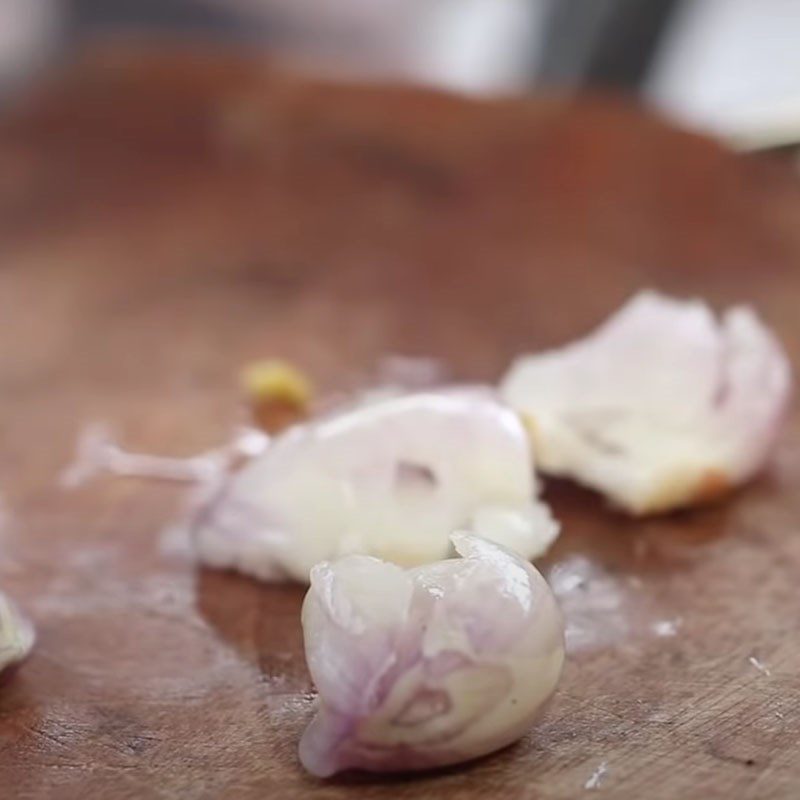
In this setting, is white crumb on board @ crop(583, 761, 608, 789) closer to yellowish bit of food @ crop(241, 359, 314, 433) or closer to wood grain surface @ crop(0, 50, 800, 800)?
wood grain surface @ crop(0, 50, 800, 800)

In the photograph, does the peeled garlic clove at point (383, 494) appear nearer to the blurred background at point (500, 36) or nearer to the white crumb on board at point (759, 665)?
the white crumb on board at point (759, 665)

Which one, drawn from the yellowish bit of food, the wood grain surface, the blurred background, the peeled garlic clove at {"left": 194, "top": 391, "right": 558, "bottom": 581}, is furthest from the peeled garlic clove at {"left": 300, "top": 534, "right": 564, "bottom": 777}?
the blurred background

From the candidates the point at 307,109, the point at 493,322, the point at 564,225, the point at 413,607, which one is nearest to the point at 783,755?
the point at 413,607

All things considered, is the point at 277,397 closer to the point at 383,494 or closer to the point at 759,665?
the point at 383,494

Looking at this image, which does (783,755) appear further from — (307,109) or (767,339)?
(307,109)

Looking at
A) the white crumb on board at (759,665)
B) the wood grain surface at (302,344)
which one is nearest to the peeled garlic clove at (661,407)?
the wood grain surface at (302,344)
